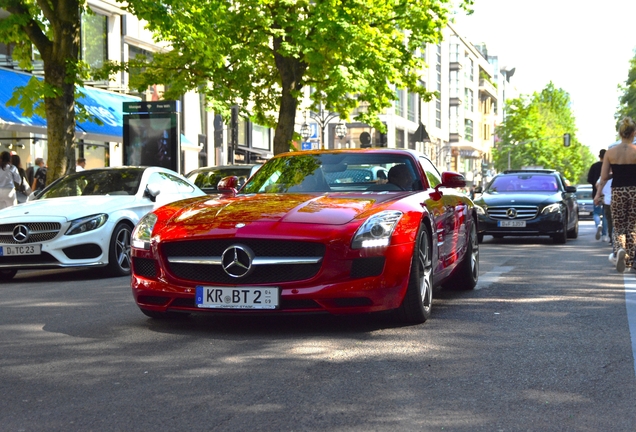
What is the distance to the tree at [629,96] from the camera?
7257 cm

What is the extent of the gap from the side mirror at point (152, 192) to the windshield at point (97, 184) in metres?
A: 0.15

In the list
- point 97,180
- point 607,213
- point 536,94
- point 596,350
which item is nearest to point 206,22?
point 97,180

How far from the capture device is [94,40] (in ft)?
102

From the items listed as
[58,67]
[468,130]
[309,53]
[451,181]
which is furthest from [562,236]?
[468,130]

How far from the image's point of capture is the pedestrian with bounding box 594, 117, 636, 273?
1185 cm

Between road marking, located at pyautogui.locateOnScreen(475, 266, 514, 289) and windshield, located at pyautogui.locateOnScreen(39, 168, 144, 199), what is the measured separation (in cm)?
447

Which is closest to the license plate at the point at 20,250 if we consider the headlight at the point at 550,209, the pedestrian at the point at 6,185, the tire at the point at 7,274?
the tire at the point at 7,274

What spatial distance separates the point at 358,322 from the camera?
7.32 meters

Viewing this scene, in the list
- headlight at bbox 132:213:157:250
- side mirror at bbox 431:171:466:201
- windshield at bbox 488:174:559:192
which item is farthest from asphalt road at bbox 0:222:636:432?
windshield at bbox 488:174:559:192

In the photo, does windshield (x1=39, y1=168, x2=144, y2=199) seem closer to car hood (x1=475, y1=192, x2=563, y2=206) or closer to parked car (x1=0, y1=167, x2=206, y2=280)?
parked car (x1=0, y1=167, x2=206, y2=280)

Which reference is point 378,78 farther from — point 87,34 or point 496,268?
point 496,268

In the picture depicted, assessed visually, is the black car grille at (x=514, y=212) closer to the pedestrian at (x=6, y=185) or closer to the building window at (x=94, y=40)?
the pedestrian at (x=6, y=185)

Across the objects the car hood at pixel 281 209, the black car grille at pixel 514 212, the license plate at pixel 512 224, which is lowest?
the license plate at pixel 512 224

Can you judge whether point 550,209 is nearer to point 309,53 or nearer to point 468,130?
point 309,53
